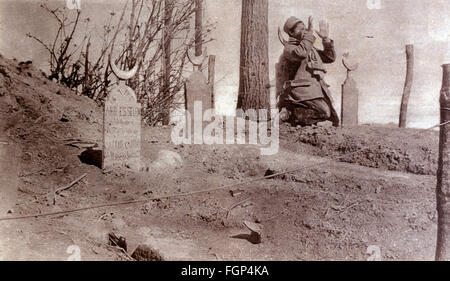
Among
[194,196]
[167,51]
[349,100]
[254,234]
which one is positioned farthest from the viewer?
[349,100]

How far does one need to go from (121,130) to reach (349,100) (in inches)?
183

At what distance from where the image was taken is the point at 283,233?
4.14 metres

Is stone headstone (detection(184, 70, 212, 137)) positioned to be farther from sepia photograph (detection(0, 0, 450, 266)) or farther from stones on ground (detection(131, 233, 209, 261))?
stones on ground (detection(131, 233, 209, 261))

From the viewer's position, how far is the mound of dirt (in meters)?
6.33

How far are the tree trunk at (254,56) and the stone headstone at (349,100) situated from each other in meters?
1.41

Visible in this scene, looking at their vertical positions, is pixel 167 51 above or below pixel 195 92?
above

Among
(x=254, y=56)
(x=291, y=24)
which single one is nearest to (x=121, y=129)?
(x=254, y=56)

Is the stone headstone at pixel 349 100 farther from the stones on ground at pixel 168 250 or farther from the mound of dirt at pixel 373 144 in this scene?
the stones on ground at pixel 168 250

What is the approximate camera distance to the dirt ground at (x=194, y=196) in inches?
151

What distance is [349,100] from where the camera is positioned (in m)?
8.18

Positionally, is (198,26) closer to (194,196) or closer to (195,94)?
(195,94)

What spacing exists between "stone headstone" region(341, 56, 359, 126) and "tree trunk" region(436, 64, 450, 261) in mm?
4680
